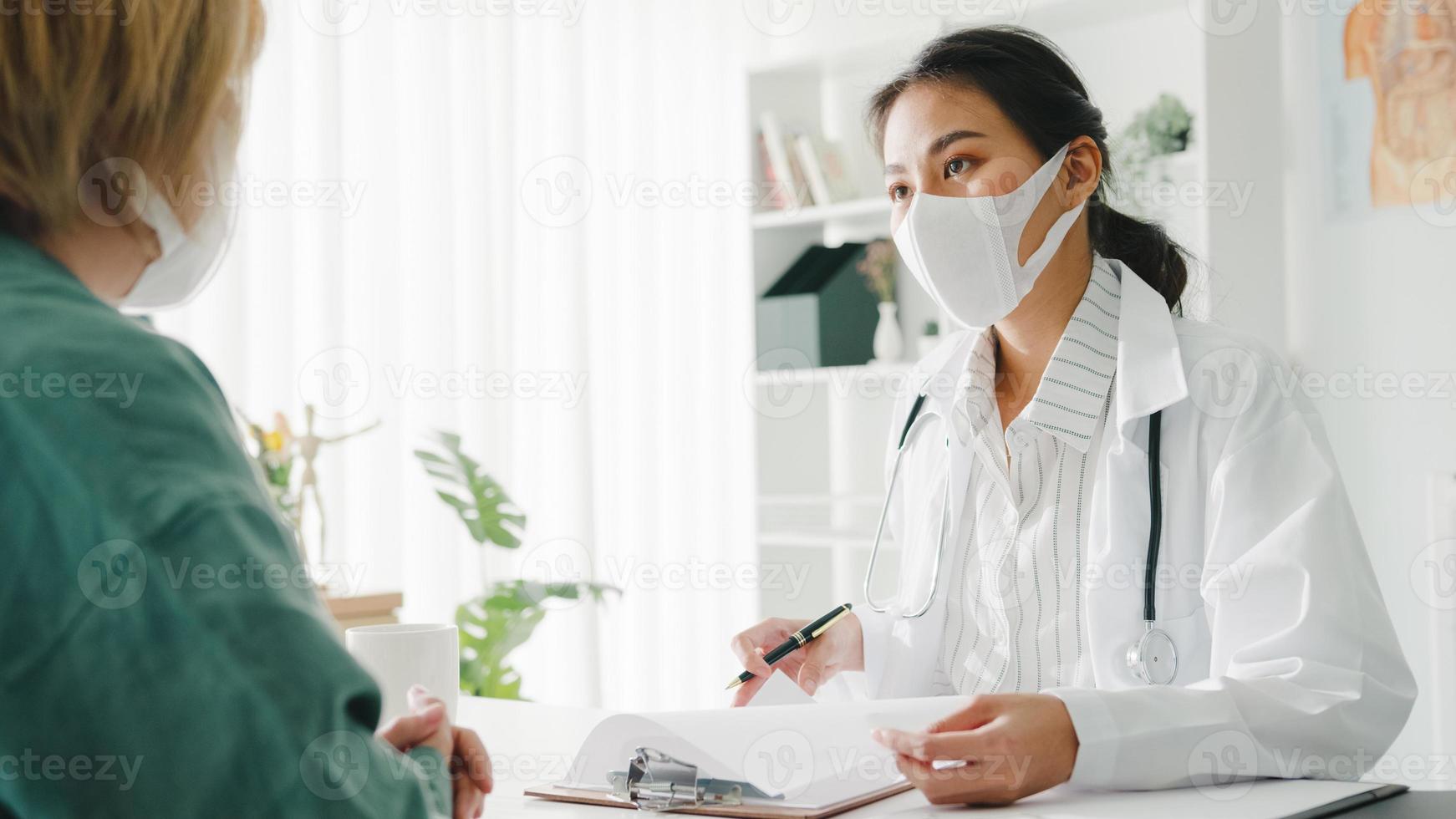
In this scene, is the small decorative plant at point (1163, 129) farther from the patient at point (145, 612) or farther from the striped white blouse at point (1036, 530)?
the patient at point (145, 612)

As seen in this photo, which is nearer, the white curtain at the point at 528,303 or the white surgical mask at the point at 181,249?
the white surgical mask at the point at 181,249

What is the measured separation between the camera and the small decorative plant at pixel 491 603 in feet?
9.39

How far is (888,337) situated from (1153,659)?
1.85 metres

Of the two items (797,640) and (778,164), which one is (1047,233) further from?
(778,164)

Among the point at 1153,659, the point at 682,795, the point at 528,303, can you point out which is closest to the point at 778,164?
the point at 528,303

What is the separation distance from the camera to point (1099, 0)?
2693 millimetres

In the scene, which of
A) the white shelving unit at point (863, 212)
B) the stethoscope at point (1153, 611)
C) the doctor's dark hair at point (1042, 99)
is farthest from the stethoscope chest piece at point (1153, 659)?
the white shelving unit at point (863, 212)

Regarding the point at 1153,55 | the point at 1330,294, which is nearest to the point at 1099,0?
the point at 1153,55

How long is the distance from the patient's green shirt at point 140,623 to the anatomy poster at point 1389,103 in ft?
7.98

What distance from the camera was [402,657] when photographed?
1081 millimetres

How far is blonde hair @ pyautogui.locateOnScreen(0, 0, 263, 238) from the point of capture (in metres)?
0.62

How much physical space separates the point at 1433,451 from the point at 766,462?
155 cm

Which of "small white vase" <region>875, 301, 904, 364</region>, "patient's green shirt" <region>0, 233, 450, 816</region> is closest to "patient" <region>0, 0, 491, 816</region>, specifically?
"patient's green shirt" <region>0, 233, 450, 816</region>

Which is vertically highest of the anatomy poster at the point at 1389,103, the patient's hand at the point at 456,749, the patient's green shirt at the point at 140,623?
the anatomy poster at the point at 1389,103
